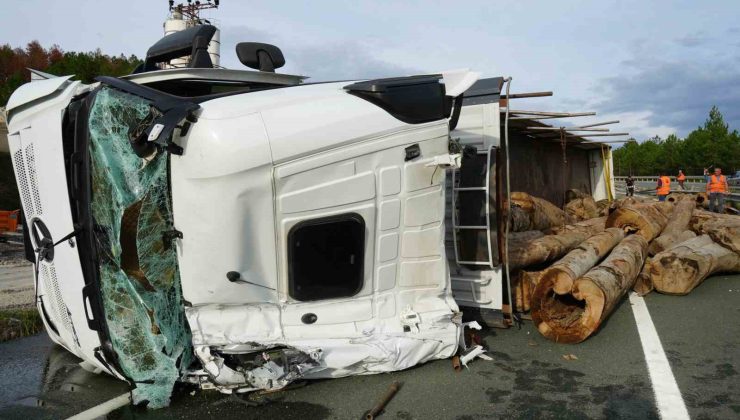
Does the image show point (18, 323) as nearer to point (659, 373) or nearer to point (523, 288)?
point (523, 288)

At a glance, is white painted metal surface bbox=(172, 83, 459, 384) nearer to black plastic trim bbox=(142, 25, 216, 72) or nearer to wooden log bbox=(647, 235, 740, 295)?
black plastic trim bbox=(142, 25, 216, 72)

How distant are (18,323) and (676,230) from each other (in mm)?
9180

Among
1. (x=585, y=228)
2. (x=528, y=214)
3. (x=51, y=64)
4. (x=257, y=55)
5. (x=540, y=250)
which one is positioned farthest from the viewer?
(x=51, y=64)

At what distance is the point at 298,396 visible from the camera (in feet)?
12.3

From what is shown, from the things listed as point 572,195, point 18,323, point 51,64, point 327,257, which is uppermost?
point 51,64

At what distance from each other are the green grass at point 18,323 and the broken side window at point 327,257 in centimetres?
336

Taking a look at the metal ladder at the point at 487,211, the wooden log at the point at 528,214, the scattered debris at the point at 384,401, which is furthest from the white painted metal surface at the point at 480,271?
the wooden log at the point at 528,214

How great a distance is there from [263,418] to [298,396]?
14.4 inches

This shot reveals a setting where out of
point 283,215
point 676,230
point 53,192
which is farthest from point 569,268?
point 676,230

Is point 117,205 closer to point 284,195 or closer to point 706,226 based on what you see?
point 284,195

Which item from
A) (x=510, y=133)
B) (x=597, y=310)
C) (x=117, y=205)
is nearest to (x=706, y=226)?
(x=510, y=133)

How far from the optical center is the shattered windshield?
348cm

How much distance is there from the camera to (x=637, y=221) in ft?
27.1

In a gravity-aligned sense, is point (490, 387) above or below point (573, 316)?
below
